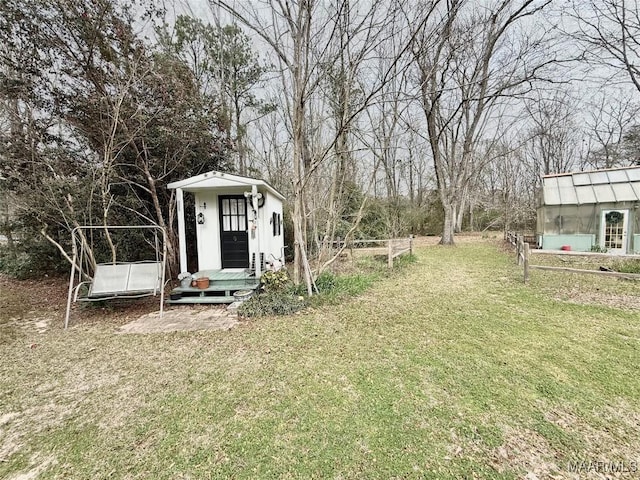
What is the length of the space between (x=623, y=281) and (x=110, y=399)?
31.3 ft

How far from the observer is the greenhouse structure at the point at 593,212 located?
30.2 ft

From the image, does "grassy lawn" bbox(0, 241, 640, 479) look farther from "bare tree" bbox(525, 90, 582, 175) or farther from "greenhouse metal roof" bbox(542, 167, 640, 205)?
"bare tree" bbox(525, 90, 582, 175)

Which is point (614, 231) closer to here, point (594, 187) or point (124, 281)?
point (594, 187)

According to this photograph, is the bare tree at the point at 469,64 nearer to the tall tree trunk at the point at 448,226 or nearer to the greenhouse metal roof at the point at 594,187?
the tall tree trunk at the point at 448,226

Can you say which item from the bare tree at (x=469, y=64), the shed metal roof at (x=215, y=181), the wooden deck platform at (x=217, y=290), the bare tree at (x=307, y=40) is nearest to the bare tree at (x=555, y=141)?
the bare tree at (x=469, y=64)

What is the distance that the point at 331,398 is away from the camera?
253cm

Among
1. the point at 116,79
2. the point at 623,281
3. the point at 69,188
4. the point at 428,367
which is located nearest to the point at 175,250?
the point at 69,188

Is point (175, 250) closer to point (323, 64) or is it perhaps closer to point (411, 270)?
point (323, 64)

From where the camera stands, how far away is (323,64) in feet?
17.3

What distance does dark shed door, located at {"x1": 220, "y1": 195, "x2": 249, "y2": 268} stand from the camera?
698 cm

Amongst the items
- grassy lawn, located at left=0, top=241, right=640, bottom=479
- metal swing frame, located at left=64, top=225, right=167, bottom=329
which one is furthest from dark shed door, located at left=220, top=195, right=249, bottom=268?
grassy lawn, located at left=0, top=241, right=640, bottom=479

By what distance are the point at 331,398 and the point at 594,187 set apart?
41.8ft

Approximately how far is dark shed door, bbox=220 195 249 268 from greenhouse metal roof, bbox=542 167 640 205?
10963 mm

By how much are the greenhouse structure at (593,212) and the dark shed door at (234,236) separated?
1096 centimetres
